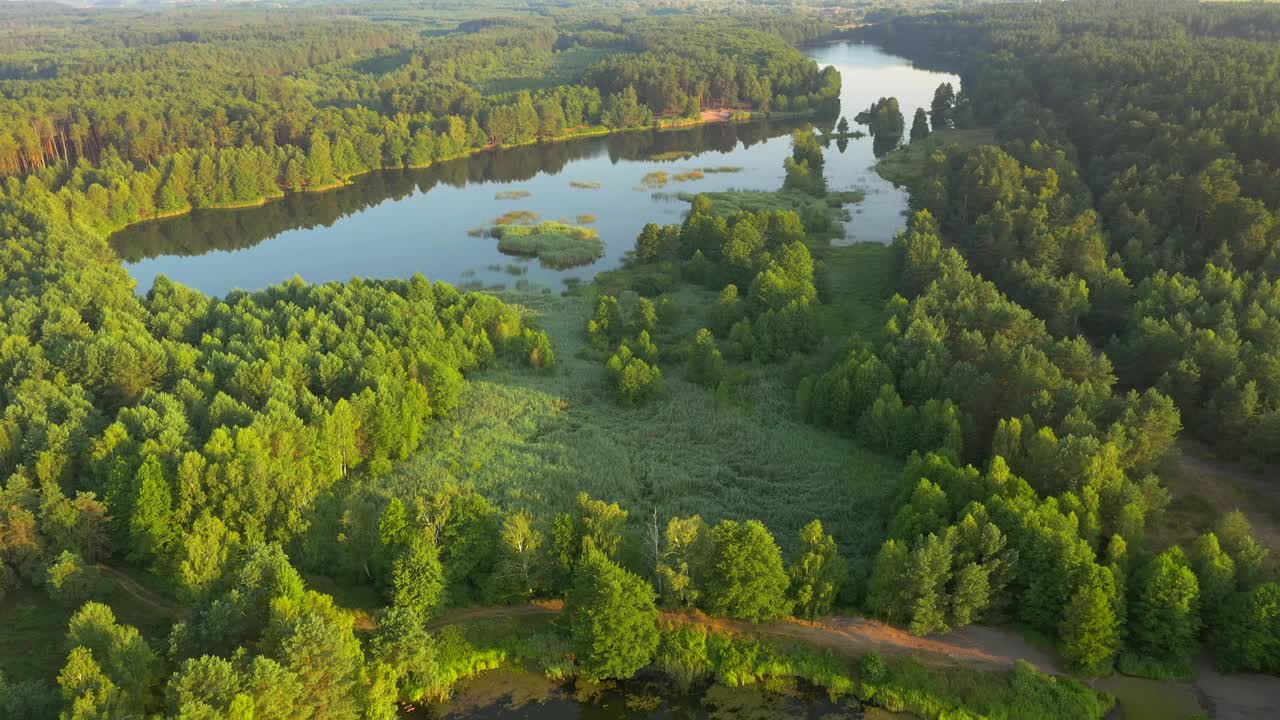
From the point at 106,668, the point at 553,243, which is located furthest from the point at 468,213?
the point at 106,668

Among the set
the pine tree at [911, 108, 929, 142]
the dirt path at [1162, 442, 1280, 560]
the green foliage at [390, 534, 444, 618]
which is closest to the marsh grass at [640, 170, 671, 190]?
the pine tree at [911, 108, 929, 142]

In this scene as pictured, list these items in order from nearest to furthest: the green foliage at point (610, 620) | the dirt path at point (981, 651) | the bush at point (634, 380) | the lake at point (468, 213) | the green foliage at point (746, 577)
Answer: the dirt path at point (981, 651) < the green foliage at point (610, 620) < the green foliage at point (746, 577) < the bush at point (634, 380) < the lake at point (468, 213)

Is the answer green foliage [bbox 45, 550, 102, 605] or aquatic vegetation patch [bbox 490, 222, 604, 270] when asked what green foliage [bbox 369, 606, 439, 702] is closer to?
green foliage [bbox 45, 550, 102, 605]

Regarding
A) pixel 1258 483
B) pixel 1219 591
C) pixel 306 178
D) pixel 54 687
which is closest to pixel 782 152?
pixel 306 178

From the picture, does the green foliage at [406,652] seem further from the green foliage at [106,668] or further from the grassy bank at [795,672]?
the green foliage at [106,668]

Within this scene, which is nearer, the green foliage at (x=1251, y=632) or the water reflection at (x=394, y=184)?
the green foliage at (x=1251, y=632)

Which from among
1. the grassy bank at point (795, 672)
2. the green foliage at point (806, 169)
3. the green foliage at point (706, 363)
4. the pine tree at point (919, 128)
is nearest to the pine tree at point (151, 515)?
the grassy bank at point (795, 672)
